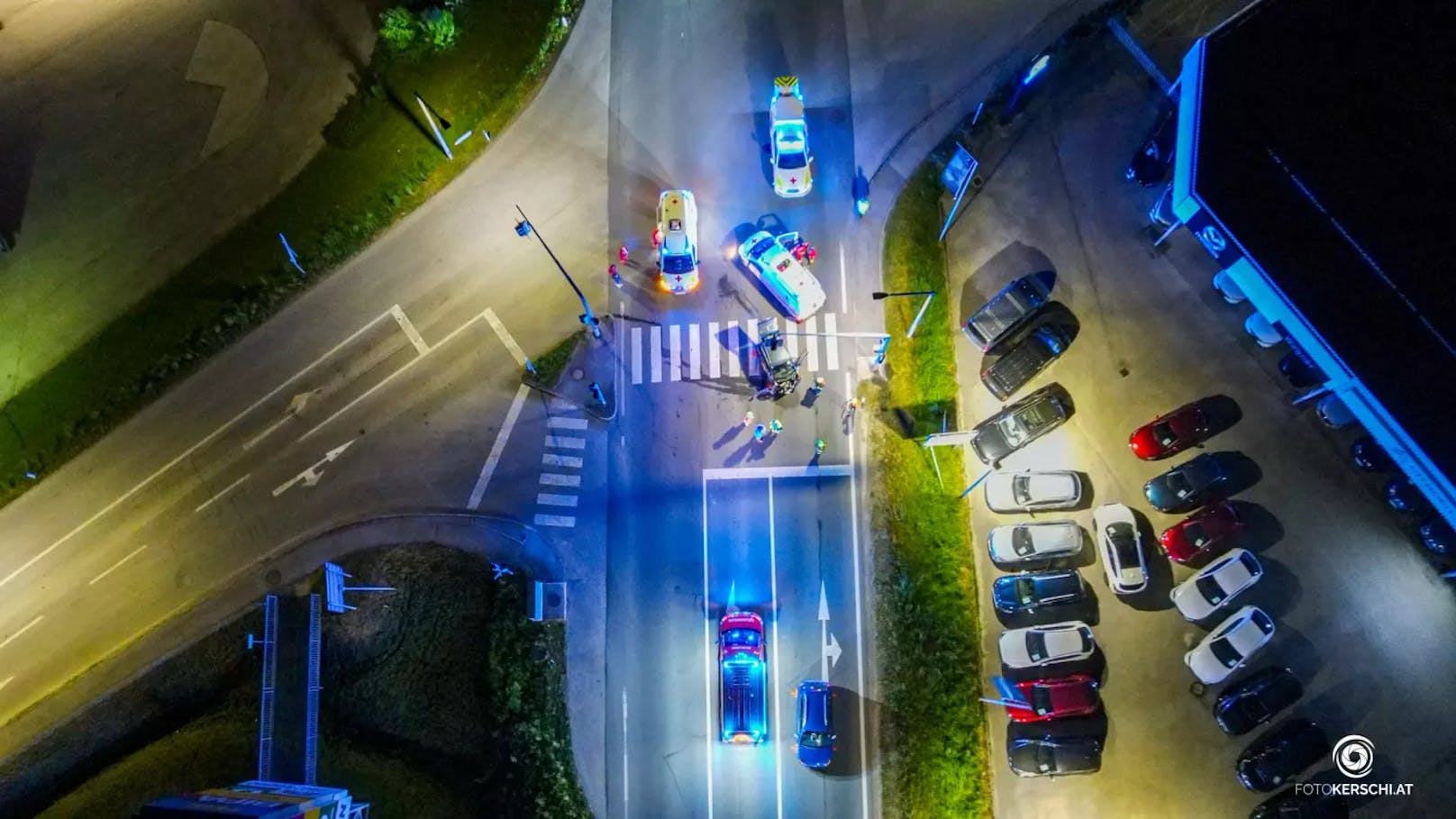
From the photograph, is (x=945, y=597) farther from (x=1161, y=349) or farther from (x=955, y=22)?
(x=955, y=22)

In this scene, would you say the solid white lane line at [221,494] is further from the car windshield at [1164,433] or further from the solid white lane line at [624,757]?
the car windshield at [1164,433]

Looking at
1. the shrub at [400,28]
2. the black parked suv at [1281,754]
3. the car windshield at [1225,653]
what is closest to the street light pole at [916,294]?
the car windshield at [1225,653]

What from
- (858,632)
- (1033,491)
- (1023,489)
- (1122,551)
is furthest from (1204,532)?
(858,632)

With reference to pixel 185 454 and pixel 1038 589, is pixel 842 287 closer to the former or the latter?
pixel 1038 589

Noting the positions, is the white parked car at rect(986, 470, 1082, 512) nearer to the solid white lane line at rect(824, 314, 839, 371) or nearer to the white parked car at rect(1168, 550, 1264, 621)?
the white parked car at rect(1168, 550, 1264, 621)

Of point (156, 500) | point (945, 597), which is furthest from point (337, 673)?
point (945, 597)
